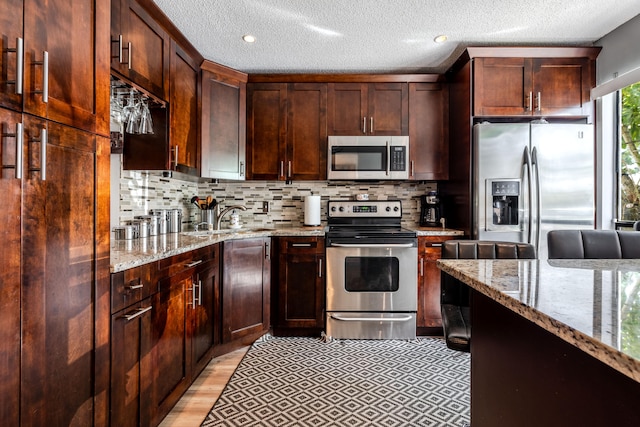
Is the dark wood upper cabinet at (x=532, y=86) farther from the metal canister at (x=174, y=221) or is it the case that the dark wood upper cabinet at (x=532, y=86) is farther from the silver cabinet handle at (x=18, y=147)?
the silver cabinet handle at (x=18, y=147)

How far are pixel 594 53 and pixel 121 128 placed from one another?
3557 mm

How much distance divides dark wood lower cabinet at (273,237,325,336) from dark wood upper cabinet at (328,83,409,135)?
1109 millimetres

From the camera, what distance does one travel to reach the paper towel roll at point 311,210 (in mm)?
3279

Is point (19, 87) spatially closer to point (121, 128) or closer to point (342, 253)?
point (121, 128)

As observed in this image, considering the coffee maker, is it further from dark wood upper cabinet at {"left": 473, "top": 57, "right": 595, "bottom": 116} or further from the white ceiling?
the white ceiling

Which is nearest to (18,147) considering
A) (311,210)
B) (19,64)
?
(19,64)

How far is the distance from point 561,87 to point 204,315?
3.25m

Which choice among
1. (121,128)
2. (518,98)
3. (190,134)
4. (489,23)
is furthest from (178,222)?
(518,98)

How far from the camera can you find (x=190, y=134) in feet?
8.66

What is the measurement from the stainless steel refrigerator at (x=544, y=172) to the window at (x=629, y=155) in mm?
253

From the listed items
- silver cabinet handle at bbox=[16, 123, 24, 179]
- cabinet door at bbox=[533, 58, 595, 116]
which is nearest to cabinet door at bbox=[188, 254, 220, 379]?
silver cabinet handle at bbox=[16, 123, 24, 179]

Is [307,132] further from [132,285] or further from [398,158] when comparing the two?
[132,285]

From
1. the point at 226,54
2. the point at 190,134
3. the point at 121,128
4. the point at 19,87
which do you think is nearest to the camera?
the point at 19,87

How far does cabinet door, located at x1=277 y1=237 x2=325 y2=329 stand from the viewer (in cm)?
288
